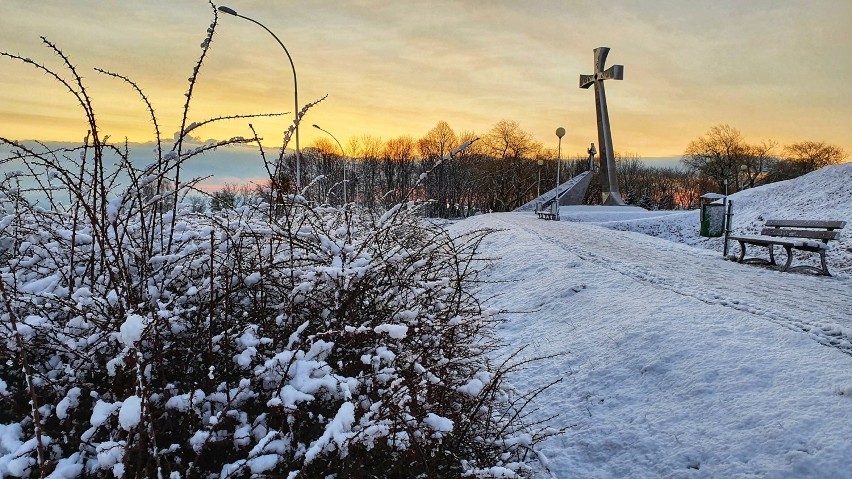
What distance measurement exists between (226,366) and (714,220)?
1962cm

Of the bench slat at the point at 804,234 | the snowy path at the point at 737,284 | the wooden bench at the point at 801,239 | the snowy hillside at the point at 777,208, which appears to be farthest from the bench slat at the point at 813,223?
the snowy hillside at the point at 777,208

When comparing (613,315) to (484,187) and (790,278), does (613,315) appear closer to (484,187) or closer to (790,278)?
(790,278)

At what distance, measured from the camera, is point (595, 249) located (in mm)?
12016

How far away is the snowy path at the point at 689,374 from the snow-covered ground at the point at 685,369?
0.01 metres

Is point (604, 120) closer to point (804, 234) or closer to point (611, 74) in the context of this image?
point (611, 74)

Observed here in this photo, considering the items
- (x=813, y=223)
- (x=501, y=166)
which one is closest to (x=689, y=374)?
(x=813, y=223)

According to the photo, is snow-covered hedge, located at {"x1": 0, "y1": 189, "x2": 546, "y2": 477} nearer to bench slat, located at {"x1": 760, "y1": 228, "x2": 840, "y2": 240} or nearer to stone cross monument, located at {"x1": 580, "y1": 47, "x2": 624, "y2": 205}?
bench slat, located at {"x1": 760, "y1": 228, "x2": 840, "y2": 240}

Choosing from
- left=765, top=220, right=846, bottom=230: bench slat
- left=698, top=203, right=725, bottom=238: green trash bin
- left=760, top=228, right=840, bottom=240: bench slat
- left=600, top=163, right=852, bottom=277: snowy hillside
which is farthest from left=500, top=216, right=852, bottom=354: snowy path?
left=600, top=163, right=852, bottom=277: snowy hillside

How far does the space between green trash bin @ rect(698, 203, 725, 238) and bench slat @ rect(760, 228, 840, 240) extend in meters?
5.83

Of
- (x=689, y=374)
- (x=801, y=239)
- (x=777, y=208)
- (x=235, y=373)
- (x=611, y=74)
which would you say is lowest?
(x=689, y=374)

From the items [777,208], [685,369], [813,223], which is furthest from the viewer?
[777,208]

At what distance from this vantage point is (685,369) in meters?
4.63

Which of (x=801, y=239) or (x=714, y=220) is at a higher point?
(x=714, y=220)

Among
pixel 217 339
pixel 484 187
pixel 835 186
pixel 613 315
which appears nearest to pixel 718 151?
pixel 484 187
